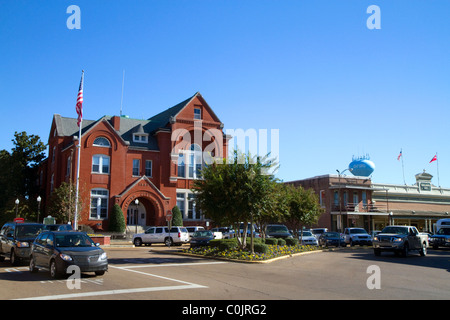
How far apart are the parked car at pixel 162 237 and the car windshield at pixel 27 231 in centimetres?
1666

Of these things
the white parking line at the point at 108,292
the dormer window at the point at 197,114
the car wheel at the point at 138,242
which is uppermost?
the dormer window at the point at 197,114

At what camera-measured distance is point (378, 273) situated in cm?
1575

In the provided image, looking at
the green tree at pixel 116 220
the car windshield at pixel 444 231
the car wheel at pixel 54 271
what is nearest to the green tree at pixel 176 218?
the green tree at pixel 116 220

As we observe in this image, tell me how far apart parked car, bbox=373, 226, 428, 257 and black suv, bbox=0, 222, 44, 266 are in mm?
18558

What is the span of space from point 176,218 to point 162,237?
919cm

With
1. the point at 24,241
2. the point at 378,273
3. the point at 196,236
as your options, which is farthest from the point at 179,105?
the point at 378,273

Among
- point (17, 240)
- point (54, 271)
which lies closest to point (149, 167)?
point (17, 240)

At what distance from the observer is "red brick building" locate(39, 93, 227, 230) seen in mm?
41625

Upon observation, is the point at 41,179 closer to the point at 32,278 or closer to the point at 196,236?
the point at 196,236

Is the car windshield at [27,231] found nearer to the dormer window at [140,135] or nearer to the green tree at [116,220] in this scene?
the green tree at [116,220]

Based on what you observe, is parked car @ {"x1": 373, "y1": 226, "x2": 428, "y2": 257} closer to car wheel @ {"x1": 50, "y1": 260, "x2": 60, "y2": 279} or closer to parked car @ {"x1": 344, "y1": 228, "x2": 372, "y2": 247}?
parked car @ {"x1": 344, "y1": 228, "x2": 372, "y2": 247}

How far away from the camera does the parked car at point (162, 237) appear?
3453cm

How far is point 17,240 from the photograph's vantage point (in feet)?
56.9
